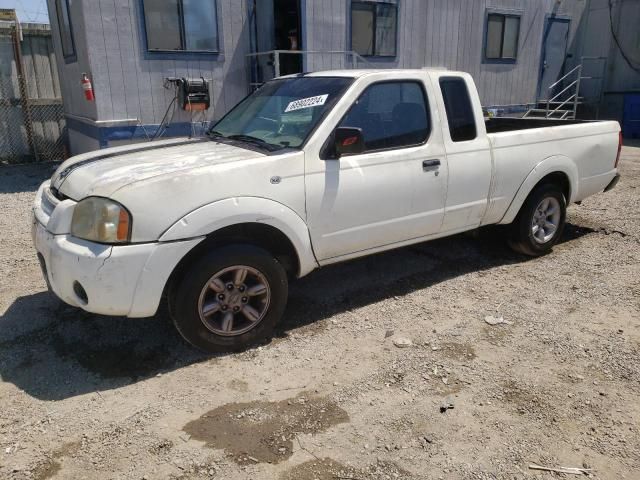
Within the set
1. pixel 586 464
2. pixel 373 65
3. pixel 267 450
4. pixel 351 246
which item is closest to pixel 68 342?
pixel 267 450

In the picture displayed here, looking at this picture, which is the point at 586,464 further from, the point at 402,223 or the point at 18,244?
the point at 18,244

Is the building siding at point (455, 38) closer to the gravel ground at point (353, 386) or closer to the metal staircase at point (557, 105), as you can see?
the metal staircase at point (557, 105)

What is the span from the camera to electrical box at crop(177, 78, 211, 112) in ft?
29.1

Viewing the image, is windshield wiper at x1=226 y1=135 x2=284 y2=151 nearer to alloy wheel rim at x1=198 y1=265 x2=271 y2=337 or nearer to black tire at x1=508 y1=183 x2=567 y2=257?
alloy wheel rim at x1=198 y1=265 x2=271 y2=337

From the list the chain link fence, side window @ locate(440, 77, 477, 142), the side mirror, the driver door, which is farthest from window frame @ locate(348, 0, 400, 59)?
the side mirror

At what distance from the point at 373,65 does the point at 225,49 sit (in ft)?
10.2

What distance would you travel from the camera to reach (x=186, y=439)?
278 centimetres

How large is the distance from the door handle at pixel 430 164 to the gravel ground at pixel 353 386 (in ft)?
3.64

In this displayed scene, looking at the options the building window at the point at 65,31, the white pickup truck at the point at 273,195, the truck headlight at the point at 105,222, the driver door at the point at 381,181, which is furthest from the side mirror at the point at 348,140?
the building window at the point at 65,31

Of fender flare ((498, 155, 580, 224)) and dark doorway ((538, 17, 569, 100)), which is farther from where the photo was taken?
dark doorway ((538, 17, 569, 100))

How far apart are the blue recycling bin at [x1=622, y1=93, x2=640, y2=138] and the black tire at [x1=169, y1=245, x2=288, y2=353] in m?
15.5

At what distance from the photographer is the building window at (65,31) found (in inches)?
366

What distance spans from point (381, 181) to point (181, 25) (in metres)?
6.37

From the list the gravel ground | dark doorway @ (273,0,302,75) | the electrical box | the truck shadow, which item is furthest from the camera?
dark doorway @ (273,0,302,75)
